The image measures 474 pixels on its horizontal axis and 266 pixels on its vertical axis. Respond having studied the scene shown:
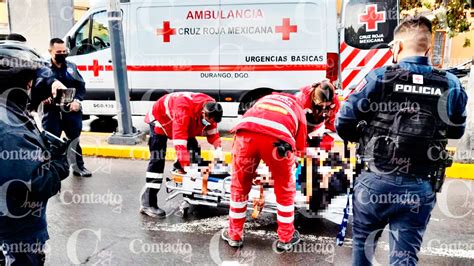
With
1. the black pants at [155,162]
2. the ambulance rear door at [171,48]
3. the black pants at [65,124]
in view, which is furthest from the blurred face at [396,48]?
the ambulance rear door at [171,48]

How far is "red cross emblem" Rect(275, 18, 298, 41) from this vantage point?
8383 millimetres

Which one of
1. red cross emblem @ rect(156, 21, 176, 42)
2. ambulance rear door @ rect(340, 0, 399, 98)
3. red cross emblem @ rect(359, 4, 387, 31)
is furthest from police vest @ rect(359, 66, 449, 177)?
red cross emblem @ rect(156, 21, 176, 42)

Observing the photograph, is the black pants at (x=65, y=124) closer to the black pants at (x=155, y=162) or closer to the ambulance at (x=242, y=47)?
the black pants at (x=155, y=162)

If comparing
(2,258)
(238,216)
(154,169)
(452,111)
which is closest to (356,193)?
(452,111)

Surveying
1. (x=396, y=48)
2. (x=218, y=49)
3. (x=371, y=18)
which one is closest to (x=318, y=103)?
(x=396, y=48)

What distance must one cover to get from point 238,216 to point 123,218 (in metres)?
1.53

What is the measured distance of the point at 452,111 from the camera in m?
2.66

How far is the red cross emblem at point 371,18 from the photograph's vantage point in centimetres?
852

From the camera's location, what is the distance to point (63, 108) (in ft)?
20.1

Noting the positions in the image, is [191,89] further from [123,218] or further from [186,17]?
[123,218]

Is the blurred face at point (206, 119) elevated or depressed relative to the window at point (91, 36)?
depressed

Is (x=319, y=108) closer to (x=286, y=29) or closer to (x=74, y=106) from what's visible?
(x=74, y=106)

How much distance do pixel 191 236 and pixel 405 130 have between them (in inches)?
102

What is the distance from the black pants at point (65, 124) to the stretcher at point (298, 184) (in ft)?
7.05
